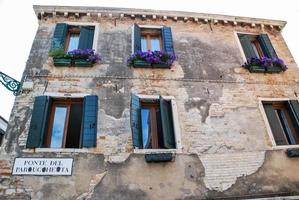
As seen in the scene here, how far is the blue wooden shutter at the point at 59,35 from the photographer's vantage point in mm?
8041

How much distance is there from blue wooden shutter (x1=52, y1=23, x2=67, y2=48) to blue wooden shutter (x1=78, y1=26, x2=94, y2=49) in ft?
1.71

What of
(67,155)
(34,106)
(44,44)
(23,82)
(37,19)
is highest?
(37,19)

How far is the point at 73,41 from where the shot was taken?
8.62m

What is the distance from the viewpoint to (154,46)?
8.91 metres

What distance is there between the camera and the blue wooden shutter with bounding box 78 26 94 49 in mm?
→ 8279

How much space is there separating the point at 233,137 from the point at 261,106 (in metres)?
1.46

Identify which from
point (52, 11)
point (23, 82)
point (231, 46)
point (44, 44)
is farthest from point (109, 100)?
point (231, 46)

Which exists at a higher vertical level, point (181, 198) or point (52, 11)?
point (52, 11)

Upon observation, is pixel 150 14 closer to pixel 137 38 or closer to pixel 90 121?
pixel 137 38

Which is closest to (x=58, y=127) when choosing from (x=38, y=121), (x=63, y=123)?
(x=63, y=123)

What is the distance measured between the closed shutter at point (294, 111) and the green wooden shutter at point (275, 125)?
422 mm

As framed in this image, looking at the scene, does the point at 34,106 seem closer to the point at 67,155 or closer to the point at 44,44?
the point at 67,155

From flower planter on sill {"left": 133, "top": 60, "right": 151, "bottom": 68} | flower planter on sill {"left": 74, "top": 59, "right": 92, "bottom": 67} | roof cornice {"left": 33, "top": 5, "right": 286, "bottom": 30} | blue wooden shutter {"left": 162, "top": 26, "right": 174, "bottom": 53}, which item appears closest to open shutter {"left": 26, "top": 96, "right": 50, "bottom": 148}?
flower planter on sill {"left": 74, "top": 59, "right": 92, "bottom": 67}

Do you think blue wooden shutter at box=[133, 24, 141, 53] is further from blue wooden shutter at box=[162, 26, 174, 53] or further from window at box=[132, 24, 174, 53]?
blue wooden shutter at box=[162, 26, 174, 53]
